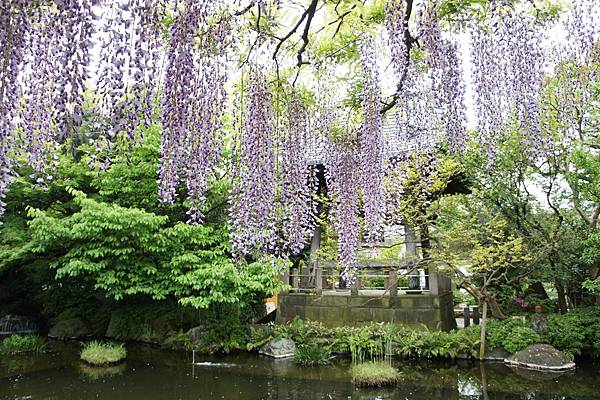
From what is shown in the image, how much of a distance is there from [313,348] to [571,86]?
205 inches

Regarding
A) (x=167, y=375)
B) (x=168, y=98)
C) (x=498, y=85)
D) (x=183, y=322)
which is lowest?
(x=167, y=375)

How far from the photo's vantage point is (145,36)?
7.01 feet

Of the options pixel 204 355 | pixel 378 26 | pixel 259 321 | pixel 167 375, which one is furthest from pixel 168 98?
pixel 259 321

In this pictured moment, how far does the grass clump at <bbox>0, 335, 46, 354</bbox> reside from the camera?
8344 millimetres

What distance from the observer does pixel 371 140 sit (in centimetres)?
385

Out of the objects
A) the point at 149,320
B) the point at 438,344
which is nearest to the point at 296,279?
the point at 149,320

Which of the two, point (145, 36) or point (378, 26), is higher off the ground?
point (378, 26)

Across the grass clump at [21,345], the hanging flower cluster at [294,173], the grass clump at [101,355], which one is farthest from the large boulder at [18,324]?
the hanging flower cluster at [294,173]

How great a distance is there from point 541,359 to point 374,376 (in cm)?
278

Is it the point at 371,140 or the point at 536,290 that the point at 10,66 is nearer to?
the point at 371,140

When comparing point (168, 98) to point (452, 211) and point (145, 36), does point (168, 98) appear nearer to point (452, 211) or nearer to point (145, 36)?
Result: point (145, 36)

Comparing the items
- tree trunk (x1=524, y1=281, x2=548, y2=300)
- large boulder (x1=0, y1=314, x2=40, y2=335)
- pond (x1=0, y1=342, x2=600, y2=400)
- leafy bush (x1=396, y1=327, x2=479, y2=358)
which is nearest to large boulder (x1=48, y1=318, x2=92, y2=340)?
large boulder (x1=0, y1=314, x2=40, y2=335)

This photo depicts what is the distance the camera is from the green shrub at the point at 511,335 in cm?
734

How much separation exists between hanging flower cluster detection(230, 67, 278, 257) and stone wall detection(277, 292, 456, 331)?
16.9 feet
